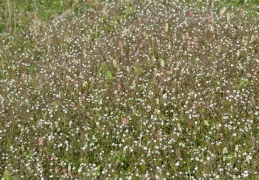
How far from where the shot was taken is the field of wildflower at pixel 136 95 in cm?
714

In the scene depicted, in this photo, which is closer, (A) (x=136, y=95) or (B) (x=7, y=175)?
(B) (x=7, y=175)

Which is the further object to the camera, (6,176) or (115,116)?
(115,116)

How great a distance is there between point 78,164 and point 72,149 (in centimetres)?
38

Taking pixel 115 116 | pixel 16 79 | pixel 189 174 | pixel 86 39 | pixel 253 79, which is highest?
pixel 86 39

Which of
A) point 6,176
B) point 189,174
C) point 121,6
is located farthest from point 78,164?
point 121,6

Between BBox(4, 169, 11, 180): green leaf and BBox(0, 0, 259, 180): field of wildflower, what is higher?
BBox(0, 0, 259, 180): field of wildflower

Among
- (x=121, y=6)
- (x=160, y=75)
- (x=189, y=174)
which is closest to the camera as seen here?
(x=189, y=174)

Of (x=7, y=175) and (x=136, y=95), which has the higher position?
(x=136, y=95)

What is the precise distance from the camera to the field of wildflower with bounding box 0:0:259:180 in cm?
714

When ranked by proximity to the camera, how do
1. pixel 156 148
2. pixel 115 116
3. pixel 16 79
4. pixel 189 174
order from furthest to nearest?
pixel 16 79 < pixel 115 116 < pixel 156 148 < pixel 189 174

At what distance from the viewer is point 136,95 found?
28.8 ft

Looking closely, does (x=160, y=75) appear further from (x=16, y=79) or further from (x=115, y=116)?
(x=16, y=79)

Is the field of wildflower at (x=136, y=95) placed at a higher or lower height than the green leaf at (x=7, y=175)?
higher

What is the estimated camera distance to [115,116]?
8.34 m
